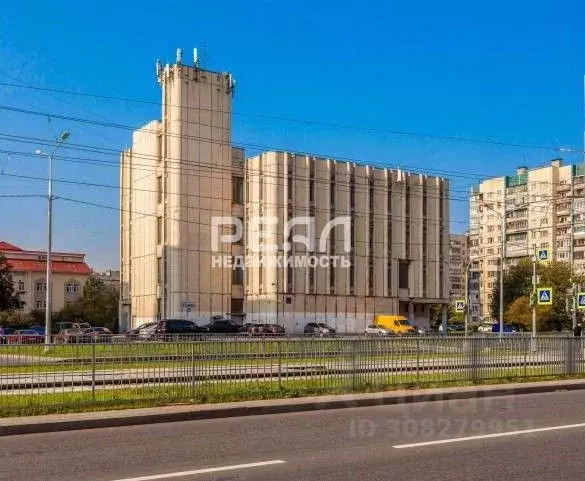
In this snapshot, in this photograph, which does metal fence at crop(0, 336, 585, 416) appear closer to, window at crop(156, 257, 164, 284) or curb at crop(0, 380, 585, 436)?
curb at crop(0, 380, 585, 436)

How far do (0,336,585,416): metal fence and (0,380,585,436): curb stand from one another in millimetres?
608

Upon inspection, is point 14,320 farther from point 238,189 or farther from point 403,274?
point 403,274

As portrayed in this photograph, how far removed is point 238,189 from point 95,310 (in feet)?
141

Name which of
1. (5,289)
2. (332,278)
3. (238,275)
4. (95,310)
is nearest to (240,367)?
(5,289)

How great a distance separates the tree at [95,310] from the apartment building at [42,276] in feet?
67.1

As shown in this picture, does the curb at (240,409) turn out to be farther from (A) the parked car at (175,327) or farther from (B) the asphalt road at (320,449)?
(A) the parked car at (175,327)

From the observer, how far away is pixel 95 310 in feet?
377

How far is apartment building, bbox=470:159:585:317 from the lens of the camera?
121500mm

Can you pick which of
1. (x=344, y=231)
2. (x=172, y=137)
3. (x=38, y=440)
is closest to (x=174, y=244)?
(x=172, y=137)

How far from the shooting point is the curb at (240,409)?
12.9 metres

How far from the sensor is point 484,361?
19891 mm

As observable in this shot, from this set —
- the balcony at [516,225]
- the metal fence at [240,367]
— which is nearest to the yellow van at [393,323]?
the balcony at [516,225]

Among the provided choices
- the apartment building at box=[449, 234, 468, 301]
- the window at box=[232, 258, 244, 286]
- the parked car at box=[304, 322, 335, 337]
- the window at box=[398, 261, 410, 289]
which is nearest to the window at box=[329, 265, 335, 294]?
the parked car at box=[304, 322, 335, 337]

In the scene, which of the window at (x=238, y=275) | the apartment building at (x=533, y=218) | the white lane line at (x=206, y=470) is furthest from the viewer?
the apartment building at (x=533, y=218)
